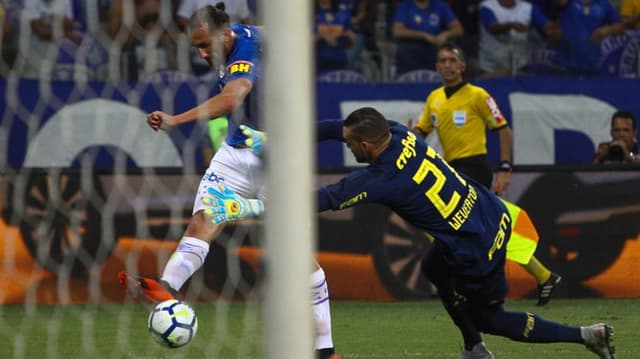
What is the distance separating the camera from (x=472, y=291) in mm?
6324

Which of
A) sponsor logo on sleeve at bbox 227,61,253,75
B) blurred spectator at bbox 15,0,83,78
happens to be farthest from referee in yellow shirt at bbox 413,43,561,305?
sponsor logo on sleeve at bbox 227,61,253,75

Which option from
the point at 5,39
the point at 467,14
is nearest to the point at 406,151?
the point at 5,39

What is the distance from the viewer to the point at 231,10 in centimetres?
848

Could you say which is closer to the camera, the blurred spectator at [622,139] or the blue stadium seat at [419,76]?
the blurred spectator at [622,139]

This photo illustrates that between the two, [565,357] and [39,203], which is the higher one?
[39,203]

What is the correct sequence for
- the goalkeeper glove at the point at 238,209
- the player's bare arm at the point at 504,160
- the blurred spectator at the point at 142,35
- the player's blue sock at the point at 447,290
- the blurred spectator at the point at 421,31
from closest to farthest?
1. the goalkeeper glove at the point at 238,209
2. the player's blue sock at the point at 447,290
3. the blurred spectator at the point at 142,35
4. the player's bare arm at the point at 504,160
5. the blurred spectator at the point at 421,31

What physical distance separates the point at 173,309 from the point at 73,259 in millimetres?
3815

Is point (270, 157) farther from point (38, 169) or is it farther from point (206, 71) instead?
point (206, 71)

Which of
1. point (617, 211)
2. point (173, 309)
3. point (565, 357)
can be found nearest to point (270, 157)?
point (173, 309)

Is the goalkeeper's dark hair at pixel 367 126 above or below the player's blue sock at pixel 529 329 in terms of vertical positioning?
above

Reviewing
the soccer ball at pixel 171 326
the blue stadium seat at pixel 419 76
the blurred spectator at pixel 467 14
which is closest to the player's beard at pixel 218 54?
the soccer ball at pixel 171 326

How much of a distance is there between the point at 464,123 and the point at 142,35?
245cm

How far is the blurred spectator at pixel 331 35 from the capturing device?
1189cm

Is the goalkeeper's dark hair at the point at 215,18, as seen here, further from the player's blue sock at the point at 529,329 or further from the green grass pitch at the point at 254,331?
the player's blue sock at the point at 529,329
